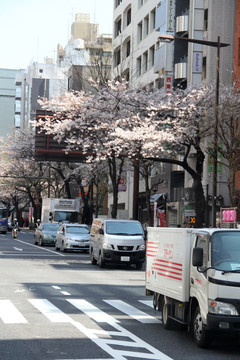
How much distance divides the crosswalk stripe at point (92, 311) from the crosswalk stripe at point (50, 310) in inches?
20.1

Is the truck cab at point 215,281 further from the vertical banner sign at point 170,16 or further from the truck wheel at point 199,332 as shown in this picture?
the vertical banner sign at point 170,16

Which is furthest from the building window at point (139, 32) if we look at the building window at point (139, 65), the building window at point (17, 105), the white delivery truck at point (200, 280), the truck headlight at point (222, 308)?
the building window at point (17, 105)

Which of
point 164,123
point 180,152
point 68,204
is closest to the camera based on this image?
point 164,123

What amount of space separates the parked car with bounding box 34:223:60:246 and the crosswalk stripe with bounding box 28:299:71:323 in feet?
107

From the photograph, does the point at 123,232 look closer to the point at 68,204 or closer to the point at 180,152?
the point at 180,152

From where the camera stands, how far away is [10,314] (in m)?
14.0

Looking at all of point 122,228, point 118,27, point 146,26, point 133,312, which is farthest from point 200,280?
point 118,27

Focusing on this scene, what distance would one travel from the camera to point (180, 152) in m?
41.1

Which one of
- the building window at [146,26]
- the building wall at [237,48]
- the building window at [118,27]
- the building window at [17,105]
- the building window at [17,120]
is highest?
the building window at [17,105]

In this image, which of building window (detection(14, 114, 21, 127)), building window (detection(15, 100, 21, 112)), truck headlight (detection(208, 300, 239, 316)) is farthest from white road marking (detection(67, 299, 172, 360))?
building window (detection(14, 114, 21, 127))

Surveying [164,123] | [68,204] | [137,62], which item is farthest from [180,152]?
[137,62]

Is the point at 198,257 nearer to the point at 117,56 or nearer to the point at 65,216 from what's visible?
the point at 65,216

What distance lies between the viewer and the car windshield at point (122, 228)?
96.3ft

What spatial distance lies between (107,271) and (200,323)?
16.7m
